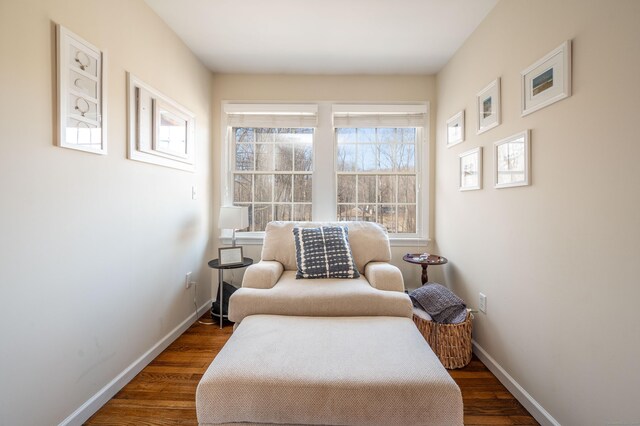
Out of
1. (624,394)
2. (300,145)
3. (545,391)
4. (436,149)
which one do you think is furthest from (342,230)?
(624,394)

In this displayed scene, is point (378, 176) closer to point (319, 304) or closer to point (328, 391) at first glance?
point (319, 304)

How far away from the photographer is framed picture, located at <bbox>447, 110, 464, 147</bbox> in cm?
252

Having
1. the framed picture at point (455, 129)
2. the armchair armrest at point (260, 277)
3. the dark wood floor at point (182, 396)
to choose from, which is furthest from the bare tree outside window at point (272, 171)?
the dark wood floor at point (182, 396)

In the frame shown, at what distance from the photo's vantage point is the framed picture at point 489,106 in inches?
77.3

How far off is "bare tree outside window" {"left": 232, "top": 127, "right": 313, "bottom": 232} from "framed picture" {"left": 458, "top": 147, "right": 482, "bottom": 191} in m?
1.50

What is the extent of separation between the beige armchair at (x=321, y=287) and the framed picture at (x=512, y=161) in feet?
3.08

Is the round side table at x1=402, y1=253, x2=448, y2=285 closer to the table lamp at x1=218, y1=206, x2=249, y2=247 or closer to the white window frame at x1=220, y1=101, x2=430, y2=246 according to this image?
the white window frame at x1=220, y1=101, x2=430, y2=246

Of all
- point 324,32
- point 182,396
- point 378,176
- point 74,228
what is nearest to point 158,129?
point 74,228

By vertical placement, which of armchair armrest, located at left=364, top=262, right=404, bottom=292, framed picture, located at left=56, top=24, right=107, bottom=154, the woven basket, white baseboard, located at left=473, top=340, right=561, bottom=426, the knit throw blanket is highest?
framed picture, located at left=56, top=24, right=107, bottom=154

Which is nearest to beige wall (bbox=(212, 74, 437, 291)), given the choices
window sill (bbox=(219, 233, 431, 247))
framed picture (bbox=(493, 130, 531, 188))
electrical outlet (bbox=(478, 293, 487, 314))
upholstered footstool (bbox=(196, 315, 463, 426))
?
window sill (bbox=(219, 233, 431, 247))

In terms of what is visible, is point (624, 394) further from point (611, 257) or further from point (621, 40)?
point (621, 40)

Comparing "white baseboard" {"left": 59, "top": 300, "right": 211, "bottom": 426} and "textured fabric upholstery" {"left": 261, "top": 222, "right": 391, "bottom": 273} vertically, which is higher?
"textured fabric upholstery" {"left": 261, "top": 222, "right": 391, "bottom": 273}

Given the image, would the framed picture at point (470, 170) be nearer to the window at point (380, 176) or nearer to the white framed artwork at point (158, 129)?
the window at point (380, 176)

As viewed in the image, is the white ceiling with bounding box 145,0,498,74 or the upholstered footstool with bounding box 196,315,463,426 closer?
the upholstered footstool with bounding box 196,315,463,426
